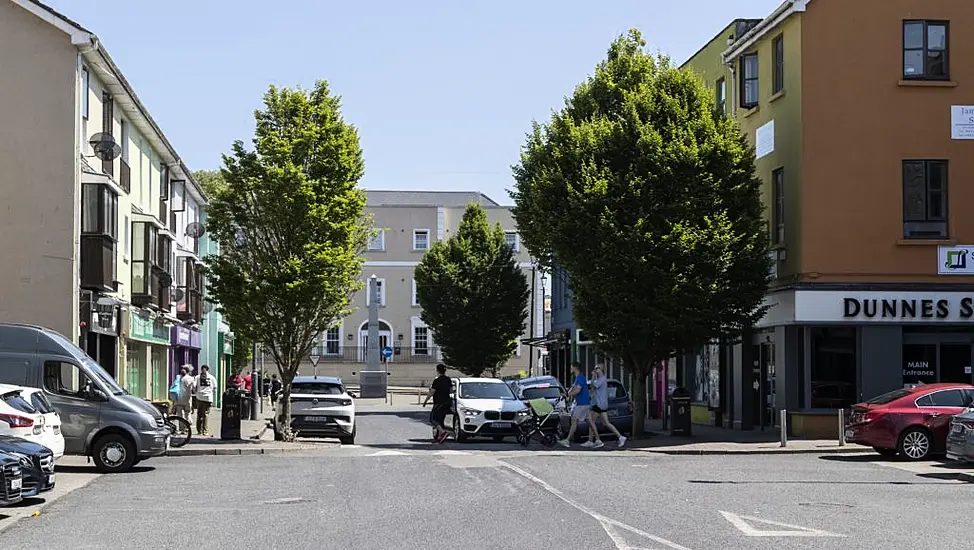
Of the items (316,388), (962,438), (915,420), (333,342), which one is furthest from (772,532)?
(333,342)

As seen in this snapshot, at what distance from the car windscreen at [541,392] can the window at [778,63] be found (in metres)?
9.99

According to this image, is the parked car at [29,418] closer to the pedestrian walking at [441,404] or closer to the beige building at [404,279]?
the pedestrian walking at [441,404]

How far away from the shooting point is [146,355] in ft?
142

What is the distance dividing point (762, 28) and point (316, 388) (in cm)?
1466

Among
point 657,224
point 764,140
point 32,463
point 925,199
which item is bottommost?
point 32,463

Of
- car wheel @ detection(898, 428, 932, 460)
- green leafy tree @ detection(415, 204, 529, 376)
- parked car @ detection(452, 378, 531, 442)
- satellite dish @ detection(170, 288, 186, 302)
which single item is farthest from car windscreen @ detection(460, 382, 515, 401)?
green leafy tree @ detection(415, 204, 529, 376)

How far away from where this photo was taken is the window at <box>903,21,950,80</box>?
106 ft

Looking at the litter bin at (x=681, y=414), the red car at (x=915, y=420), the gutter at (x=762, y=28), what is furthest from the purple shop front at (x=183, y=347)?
the red car at (x=915, y=420)

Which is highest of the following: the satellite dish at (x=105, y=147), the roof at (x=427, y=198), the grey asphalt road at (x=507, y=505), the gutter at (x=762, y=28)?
the roof at (x=427, y=198)

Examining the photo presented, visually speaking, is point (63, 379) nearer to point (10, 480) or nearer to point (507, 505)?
point (10, 480)

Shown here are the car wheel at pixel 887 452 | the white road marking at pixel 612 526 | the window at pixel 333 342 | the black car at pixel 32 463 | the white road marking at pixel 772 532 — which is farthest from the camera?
the window at pixel 333 342

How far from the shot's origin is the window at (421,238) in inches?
3831

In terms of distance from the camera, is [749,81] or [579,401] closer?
[579,401]

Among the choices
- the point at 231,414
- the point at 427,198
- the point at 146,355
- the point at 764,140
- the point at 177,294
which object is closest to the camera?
the point at 231,414
